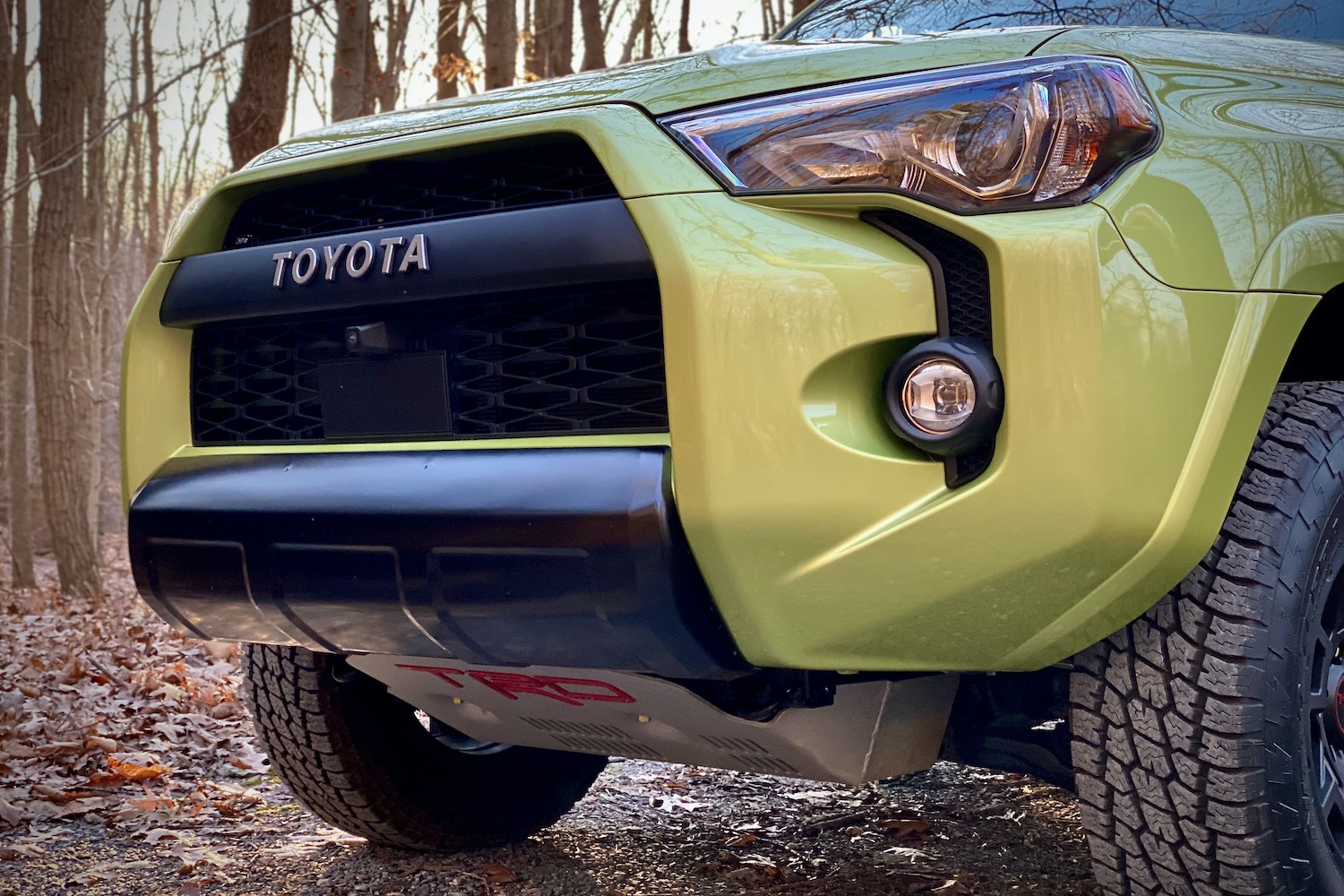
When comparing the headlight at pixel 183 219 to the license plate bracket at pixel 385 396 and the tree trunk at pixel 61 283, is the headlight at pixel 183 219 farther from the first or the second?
the tree trunk at pixel 61 283

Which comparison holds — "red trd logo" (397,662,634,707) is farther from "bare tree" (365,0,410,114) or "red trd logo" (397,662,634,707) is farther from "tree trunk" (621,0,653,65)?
"tree trunk" (621,0,653,65)

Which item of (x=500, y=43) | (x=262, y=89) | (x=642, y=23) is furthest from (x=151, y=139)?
(x=262, y=89)

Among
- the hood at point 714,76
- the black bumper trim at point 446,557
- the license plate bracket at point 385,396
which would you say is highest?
the hood at point 714,76

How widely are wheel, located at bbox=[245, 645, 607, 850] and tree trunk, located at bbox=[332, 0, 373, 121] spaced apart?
7.19m

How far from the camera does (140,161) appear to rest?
1010 inches

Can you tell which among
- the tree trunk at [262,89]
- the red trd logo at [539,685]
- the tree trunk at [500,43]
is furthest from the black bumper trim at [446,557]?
the tree trunk at [500,43]

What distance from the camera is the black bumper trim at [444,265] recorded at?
1674 millimetres

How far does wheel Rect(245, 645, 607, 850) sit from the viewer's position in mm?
2539

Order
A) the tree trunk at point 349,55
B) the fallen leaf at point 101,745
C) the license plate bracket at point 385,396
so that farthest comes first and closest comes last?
1. the tree trunk at point 349,55
2. the fallen leaf at point 101,745
3. the license plate bracket at point 385,396

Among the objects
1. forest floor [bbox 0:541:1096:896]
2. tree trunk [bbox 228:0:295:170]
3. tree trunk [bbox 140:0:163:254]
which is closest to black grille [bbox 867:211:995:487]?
forest floor [bbox 0:541:1096:896]

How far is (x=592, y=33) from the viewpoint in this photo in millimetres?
12164

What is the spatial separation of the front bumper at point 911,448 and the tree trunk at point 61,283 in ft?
30.4

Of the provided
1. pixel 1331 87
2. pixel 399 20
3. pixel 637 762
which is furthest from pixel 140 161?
pixel 1331 87

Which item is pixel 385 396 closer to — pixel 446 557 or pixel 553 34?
pixel 446 557
